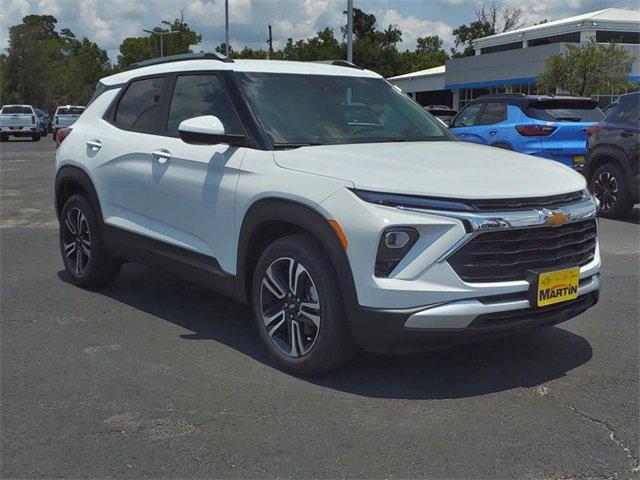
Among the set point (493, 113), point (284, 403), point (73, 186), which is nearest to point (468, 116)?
point (493, 113)

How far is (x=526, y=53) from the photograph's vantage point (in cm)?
4697

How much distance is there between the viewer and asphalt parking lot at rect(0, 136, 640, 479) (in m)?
3.22

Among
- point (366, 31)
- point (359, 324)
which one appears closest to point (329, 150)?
point (359, 324)

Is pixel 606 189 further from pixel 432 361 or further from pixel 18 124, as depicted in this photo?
pixel 18 124

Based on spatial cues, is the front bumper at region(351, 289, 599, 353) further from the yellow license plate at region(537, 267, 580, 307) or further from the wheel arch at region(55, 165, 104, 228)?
the wheel arch at region(55, 165, 104, 228)

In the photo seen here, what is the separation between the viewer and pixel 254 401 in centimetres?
386

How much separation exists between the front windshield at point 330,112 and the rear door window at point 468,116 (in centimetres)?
792

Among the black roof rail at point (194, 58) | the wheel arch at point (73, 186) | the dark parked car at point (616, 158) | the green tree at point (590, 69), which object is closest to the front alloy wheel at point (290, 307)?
the black roof rail at point (194, 58)

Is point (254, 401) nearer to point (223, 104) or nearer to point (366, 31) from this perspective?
point (223, 104)

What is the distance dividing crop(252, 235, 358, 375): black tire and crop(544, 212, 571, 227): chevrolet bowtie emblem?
1120 millimetres

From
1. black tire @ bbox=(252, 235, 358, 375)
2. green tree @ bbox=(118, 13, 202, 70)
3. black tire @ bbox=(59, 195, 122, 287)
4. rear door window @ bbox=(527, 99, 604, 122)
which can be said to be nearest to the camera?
black tire @ bbox=(252, 235, 358, 375)

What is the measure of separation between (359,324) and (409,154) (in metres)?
1.11

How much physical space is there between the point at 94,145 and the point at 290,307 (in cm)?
260

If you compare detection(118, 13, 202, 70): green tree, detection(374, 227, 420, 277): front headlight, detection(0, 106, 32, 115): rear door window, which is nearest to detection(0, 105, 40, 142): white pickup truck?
detection(0, 106, 32, 115): rear door window
